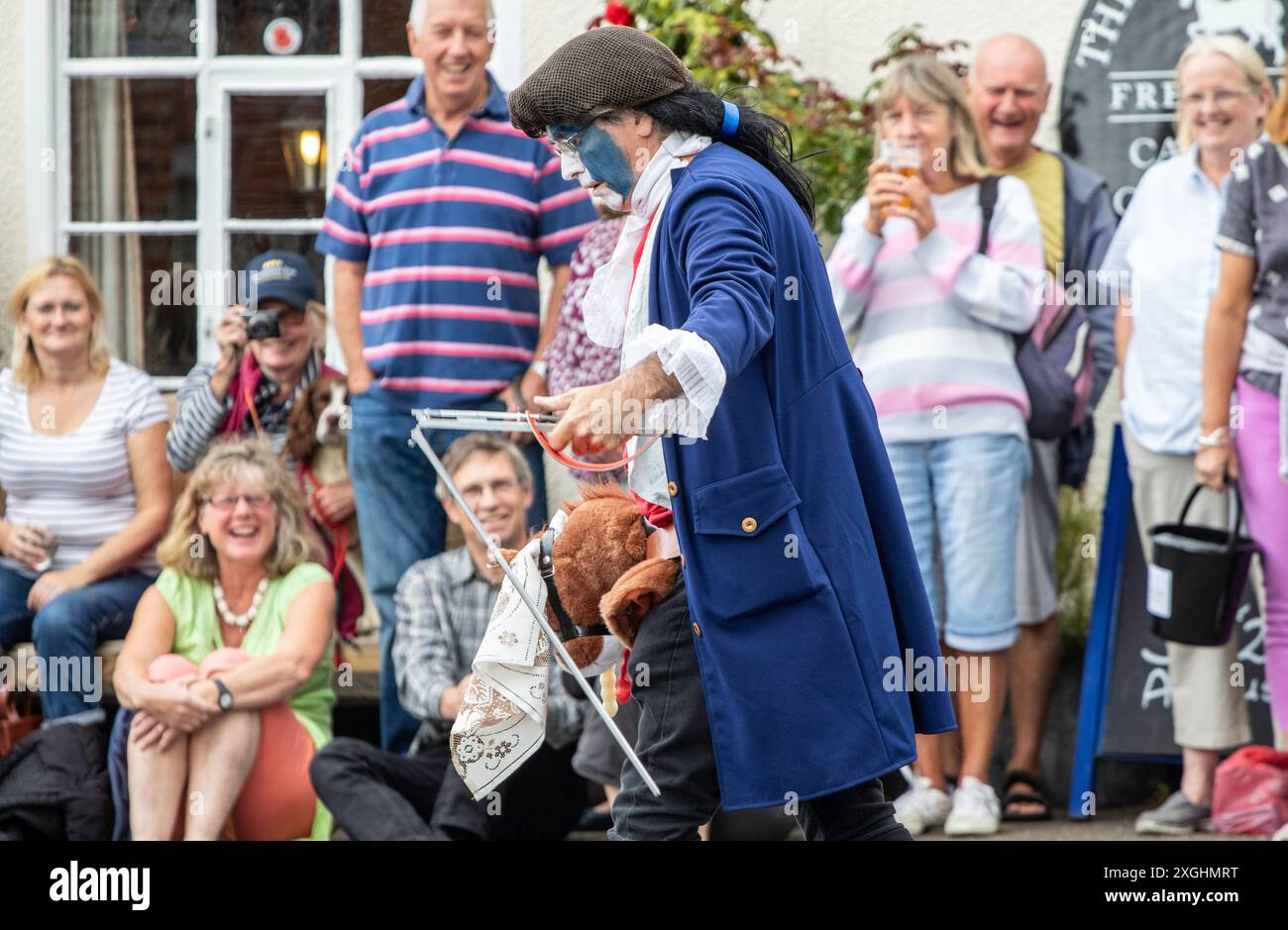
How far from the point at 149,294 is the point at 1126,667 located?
11.9 ft

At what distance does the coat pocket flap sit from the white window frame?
3.70 m

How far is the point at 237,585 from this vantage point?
5.68 meters

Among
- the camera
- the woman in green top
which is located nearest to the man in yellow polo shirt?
the woman in green top

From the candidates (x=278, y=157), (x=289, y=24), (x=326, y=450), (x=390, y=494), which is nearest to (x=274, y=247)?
(x=278, y=157)

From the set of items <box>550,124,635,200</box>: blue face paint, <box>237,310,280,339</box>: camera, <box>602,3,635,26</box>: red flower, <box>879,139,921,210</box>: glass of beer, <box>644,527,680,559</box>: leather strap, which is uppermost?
<box>602,3,635,26</box>: red flower

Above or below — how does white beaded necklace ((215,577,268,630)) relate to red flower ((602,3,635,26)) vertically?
below

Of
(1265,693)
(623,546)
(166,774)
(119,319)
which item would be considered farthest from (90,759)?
(1265,693)

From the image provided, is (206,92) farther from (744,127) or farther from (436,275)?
(744,127)

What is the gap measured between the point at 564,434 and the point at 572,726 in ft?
7.98

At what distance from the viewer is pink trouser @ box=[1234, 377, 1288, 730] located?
219 inches

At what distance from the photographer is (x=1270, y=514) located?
5598mm

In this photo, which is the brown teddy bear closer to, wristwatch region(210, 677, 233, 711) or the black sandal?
wristwatch region(210, 677, 233, 711)

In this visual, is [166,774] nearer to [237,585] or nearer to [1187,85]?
[237,585]

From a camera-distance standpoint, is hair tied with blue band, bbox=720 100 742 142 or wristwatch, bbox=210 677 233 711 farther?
wristwatch, bbox=210 677 233 711
